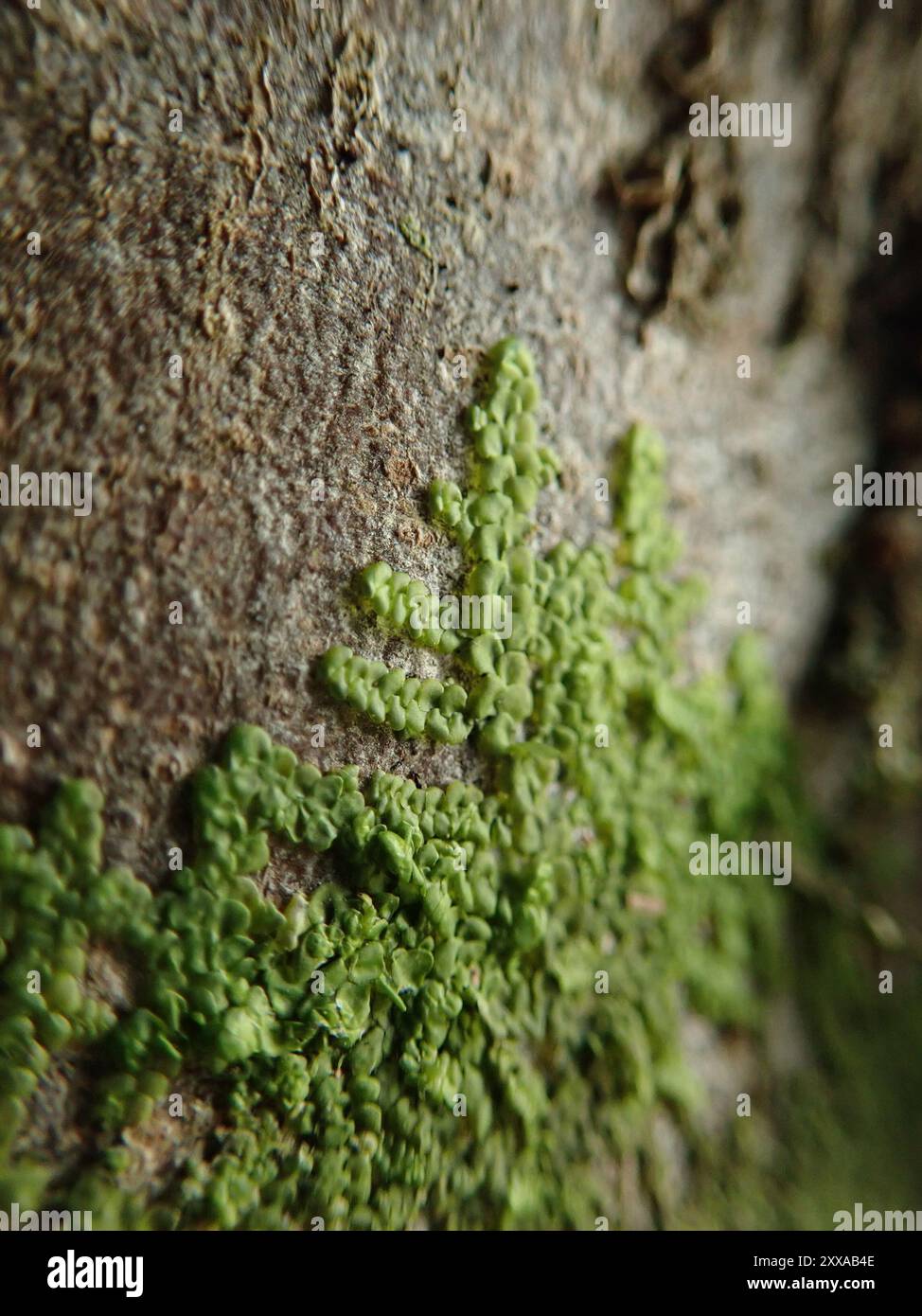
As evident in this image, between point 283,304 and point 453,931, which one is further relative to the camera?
point 453,931

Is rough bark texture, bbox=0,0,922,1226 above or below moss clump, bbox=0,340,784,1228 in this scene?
above

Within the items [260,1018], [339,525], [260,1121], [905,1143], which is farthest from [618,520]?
[905,1143]

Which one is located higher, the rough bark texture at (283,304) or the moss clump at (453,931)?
the rough bark texture at (283,304)

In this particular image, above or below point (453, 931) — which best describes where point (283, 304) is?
above

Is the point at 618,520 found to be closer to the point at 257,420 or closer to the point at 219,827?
the point at 257,420
